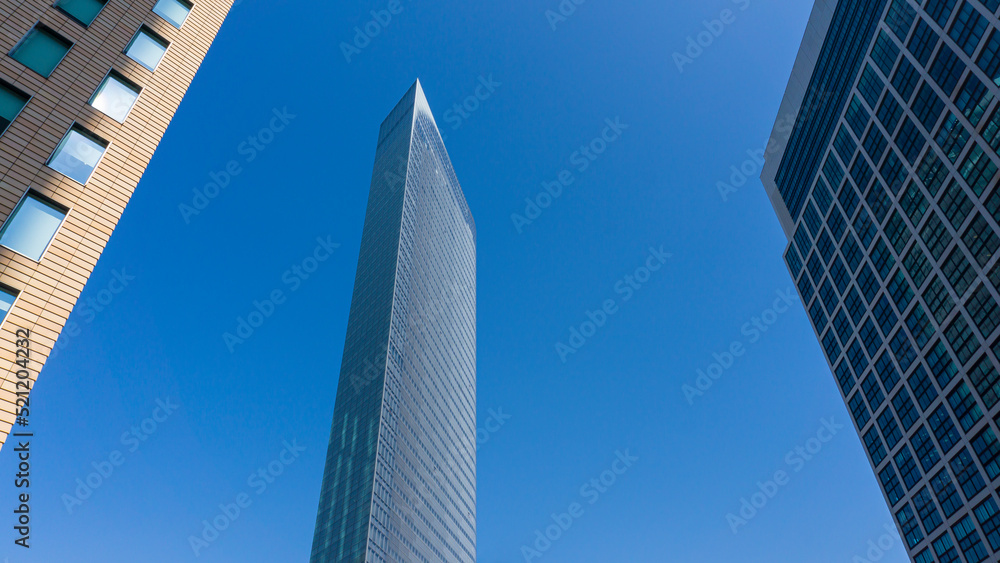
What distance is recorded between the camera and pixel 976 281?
64.4 metres

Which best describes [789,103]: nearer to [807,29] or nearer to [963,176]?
[807,29]

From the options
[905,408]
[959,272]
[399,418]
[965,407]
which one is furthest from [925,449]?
[399,418]

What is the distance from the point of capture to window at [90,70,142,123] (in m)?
21.6

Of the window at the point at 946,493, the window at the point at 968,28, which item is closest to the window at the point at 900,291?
the window at the point at 946,493

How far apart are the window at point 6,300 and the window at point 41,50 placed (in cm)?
838

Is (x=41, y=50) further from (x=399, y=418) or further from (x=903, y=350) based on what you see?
(x=399, y=418)

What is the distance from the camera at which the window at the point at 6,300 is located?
1620 cm

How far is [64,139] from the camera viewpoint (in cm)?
1983

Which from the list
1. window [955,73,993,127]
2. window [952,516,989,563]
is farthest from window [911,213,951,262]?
window [952,516,989,563]

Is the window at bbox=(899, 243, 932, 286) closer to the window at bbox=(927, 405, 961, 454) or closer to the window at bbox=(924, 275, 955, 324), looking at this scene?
the window at bbox=(924, 275, 955, 324)

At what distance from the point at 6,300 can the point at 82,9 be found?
1278 centimetres

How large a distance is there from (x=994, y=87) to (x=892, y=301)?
29604 millimetres

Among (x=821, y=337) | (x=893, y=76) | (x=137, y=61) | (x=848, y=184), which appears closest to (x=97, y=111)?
(x=137, y=61)

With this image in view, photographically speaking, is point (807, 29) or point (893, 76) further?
point (807, 29)
